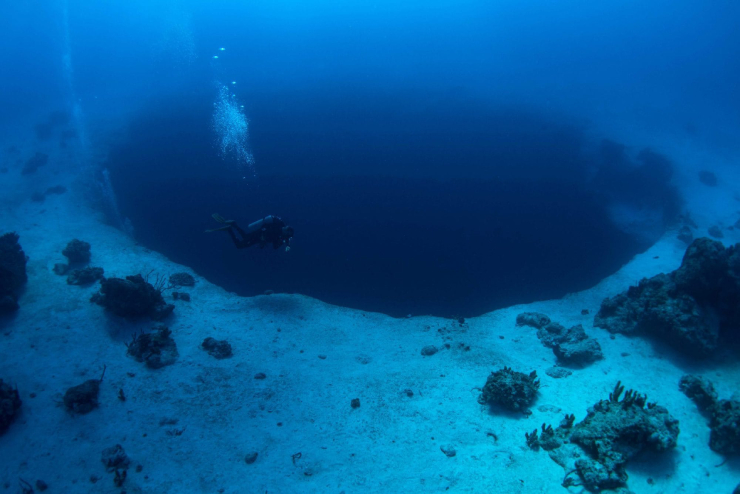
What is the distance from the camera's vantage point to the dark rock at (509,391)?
764 centimetres

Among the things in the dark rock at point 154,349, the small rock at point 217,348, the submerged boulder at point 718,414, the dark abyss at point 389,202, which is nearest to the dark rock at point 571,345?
the submerged boulder at point 718,414

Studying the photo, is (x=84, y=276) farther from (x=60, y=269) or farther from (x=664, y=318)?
(x=664, y=318)

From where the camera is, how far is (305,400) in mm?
7961

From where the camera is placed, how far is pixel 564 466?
605cm

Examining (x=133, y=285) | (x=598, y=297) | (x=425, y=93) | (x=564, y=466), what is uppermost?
(x=425, y=93)

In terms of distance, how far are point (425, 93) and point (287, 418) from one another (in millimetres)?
35757

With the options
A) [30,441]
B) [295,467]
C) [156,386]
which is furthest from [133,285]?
[295,467]

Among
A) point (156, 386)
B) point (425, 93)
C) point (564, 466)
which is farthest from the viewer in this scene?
point (425, 93)

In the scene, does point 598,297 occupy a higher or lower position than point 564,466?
lower

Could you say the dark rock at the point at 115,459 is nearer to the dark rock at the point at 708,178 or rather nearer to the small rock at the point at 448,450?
the small rock at the point at 448,450

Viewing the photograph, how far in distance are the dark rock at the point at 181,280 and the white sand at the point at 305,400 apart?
2.13ft

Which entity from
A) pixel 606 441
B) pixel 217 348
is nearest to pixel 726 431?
pixel 606 441

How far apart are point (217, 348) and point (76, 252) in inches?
361

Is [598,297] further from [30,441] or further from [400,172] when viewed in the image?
[30,441]
